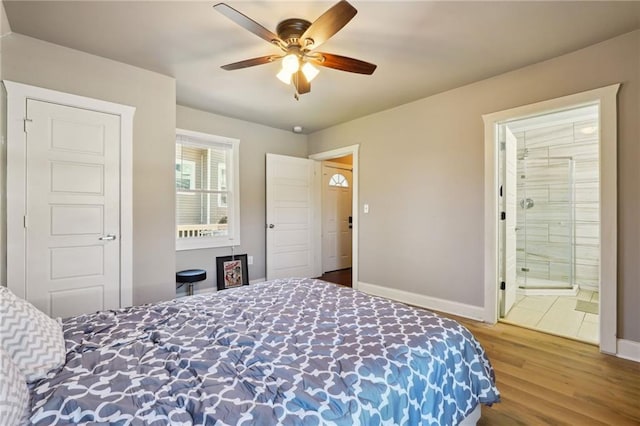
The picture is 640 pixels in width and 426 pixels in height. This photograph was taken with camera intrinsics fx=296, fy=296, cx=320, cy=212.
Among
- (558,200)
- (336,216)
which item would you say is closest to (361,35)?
(336,216)

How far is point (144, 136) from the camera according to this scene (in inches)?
112

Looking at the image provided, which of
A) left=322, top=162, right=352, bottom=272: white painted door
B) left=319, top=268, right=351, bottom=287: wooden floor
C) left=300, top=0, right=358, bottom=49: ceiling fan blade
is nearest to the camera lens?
left=300, top=0, right=358, bottom=49: ceiling fan blade

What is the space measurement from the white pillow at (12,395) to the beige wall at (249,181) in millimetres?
3111

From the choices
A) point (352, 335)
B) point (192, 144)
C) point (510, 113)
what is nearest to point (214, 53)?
point (192, 144)

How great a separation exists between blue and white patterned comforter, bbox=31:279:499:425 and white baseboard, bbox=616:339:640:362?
1.65 metres

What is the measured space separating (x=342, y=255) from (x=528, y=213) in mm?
3235

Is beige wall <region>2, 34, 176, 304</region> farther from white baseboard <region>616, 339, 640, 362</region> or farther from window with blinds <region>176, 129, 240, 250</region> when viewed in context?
white baseboard <region>616, 339, 640, 362</region>

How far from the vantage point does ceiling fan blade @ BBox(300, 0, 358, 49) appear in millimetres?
1543

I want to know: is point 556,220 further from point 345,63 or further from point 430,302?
point 345,63

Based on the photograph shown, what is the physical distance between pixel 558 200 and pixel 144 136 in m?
5.61

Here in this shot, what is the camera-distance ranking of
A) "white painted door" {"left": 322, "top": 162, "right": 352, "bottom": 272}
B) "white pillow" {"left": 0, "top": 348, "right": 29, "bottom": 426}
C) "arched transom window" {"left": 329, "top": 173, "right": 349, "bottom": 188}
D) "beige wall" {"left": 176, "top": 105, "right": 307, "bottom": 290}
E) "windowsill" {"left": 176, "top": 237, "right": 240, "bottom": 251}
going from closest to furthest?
"white pillow" {"left": 0, "top": 348, "right": 29, "bottom": 426}
"windowsill" {"left": 176, "top": 237, "right": 240, "bottom": 251}
"beige wall" {"left": 176, "top": 105, "right": 307, "bottom": 290}
"white painted door" {"left": 322, "top": 162, "right": 352, "bottom": 272}
"arched transom window" {"left": 329, "top": 173, "right": 349, "bottom": 188}

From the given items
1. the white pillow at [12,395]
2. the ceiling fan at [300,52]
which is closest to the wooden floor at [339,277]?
the ceiling fan at [300,52]

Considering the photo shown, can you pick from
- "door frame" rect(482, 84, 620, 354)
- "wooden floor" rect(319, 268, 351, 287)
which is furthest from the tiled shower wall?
"wooden floor" rect(319, 268, 351, 287)

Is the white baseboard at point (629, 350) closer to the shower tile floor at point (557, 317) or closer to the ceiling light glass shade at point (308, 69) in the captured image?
the shower tile floor at point (557, 317)
